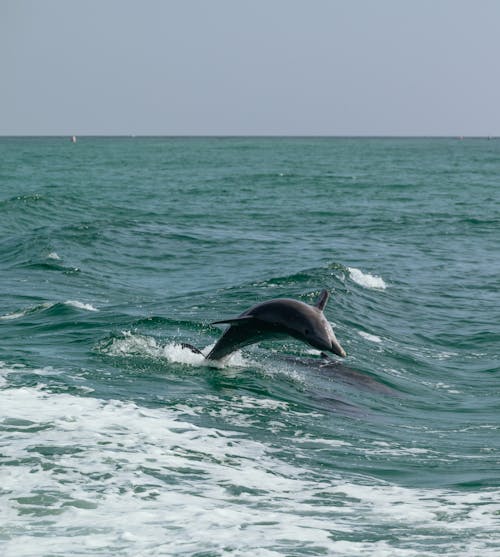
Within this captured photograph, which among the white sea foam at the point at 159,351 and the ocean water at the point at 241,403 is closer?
the ocean water at the point at 241,403

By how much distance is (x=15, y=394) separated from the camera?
15023 millimetres

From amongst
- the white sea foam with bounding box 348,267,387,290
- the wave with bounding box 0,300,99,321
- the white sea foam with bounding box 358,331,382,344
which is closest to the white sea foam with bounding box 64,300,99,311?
the wave with bounding box 0,300,99,321

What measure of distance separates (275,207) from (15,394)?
4111cm

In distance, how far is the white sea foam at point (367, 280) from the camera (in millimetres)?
28047

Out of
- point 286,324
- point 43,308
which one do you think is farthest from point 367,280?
point 286,324

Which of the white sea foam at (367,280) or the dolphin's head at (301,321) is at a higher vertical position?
the dolphin's head at (301,321)

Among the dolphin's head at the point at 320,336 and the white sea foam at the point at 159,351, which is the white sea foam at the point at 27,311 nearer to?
the white sea foam at the point at 159,351

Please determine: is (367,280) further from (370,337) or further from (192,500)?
(192,500)

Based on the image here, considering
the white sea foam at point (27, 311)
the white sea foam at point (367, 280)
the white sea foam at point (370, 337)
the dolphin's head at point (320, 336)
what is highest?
the dolphin's head at point (320, 336)

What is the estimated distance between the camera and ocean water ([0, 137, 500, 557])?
395 inches

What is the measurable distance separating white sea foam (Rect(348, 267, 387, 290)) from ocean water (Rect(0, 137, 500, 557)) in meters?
0.07

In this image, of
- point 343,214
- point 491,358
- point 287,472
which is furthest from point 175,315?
point 343,214

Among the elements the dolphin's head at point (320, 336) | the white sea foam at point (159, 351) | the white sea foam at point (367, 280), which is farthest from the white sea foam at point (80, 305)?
the dolphin's head at point (320, 336)

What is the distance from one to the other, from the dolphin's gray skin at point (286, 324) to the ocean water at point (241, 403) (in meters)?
0.95
